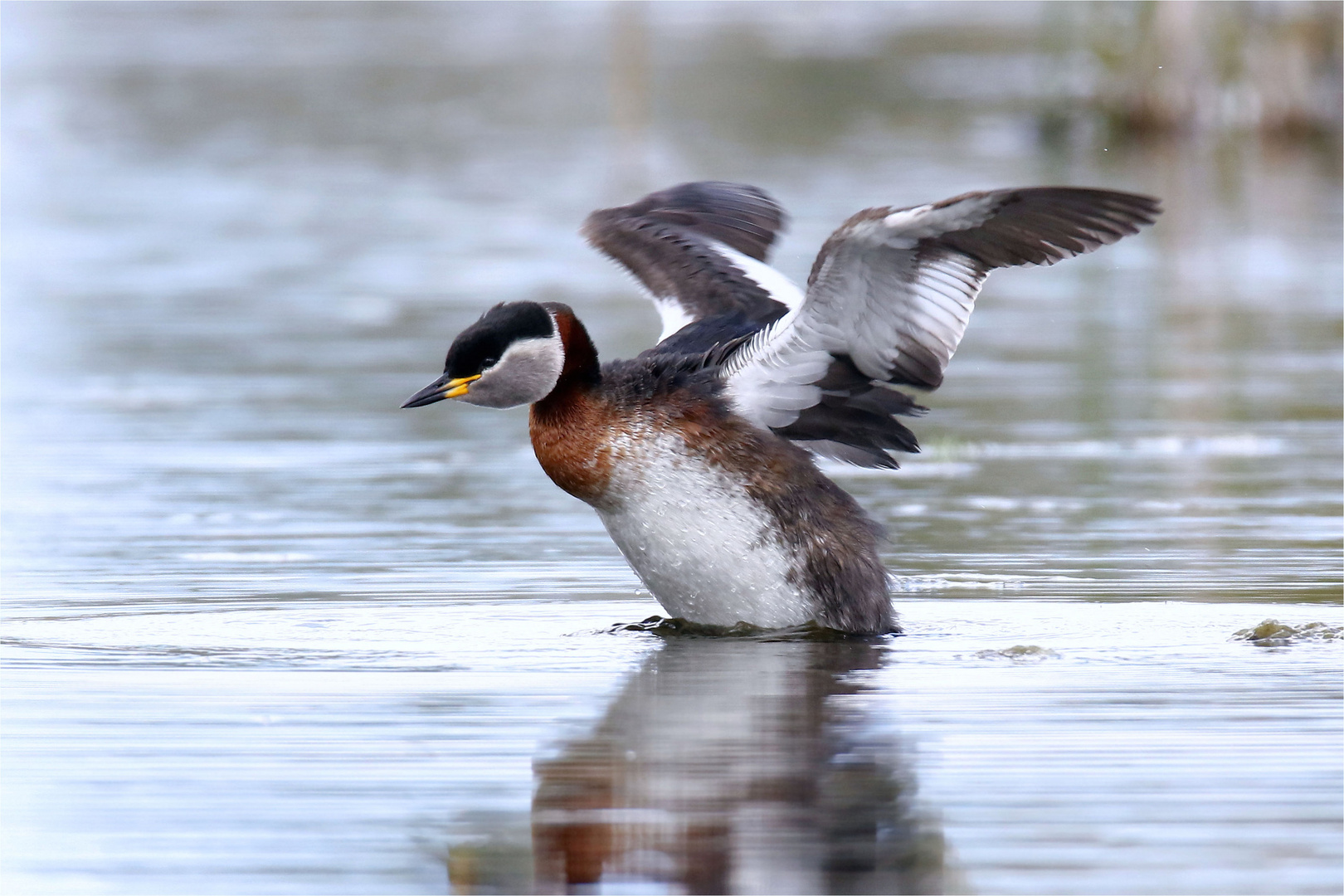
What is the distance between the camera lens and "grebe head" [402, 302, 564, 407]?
7871 mm

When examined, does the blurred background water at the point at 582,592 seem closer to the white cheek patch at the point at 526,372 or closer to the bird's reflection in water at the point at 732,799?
the bird's reflection in water at the point at 732,799

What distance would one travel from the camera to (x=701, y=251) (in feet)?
30.4

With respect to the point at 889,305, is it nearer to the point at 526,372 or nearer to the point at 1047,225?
the point at 1047,225

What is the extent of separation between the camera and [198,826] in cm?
528

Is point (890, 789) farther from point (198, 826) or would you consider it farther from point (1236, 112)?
point (1236, 112)

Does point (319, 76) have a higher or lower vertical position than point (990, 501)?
higher

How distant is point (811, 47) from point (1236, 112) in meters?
22.3

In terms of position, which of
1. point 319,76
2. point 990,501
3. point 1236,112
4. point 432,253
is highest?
point 319,76

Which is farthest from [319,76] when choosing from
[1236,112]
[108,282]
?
[108,282]

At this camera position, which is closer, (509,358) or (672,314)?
(509,358)

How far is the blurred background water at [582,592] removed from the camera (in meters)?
5.17

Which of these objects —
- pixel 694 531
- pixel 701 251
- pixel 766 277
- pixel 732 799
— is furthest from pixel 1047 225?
pixel 732 799

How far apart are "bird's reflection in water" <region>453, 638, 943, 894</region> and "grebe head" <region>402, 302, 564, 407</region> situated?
4.31 ft

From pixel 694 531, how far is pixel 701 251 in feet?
6.12
